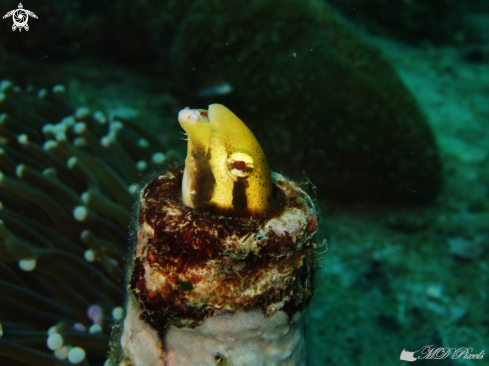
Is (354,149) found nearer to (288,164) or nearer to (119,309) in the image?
(288,164)

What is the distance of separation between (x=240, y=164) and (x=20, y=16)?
5.23 m

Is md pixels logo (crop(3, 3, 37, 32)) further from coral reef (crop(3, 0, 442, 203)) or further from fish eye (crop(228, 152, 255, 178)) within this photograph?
fish eye (crop(228, 152, 255, 178))

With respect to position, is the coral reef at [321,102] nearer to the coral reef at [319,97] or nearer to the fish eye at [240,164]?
the coral reef at [319,97]

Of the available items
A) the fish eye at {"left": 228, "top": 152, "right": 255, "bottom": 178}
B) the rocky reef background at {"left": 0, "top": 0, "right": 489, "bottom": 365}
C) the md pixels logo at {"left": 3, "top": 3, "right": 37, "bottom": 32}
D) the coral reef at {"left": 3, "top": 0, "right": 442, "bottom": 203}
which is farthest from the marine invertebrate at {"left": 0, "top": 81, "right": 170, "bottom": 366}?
the md pixels logo at {"left": 3, "top": 3, "right": 37, "bottom": 32}

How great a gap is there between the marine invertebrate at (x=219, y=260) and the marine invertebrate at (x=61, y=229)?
3.28 ft

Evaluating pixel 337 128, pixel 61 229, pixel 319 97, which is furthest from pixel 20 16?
pixel 337 128

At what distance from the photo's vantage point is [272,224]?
121 cm

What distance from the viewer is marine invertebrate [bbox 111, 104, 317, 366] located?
1.15 meters

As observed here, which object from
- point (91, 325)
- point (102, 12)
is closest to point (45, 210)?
point (91, 325)

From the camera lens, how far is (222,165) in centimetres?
121

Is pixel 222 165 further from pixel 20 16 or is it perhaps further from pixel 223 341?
pixel 20 16

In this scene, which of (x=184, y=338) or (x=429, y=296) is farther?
(x=429, y=296)

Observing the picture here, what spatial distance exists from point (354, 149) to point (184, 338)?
3.70 metres

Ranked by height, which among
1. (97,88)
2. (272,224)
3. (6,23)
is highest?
(6,23)
